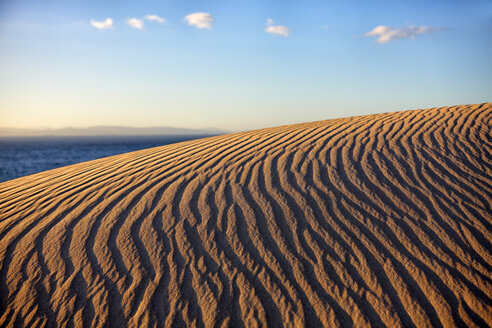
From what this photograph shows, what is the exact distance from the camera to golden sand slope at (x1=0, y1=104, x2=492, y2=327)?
251 centimetres

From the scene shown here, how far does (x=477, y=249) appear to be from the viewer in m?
2.96

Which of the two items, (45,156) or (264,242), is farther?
(45,156)

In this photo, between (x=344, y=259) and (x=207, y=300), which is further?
(x=344, y=259)

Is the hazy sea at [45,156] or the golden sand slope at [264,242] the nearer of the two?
the golden sand slope at [264,242]

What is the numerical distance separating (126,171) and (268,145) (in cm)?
230

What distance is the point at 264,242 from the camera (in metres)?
3.10

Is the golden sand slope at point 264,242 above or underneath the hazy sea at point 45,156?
above

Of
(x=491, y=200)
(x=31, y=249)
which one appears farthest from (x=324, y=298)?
(x=31, y=249)

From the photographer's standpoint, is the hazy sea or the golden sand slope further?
the hazy sea

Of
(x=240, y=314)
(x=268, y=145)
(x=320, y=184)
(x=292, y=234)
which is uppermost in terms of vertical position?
(x=268, y=145)

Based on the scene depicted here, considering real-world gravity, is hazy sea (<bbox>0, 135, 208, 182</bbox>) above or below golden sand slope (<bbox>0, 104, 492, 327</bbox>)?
below

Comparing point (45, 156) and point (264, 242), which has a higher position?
point (264, 242)

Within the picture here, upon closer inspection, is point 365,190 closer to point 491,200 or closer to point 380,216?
point 380,216

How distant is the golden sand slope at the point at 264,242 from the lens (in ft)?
8.24
